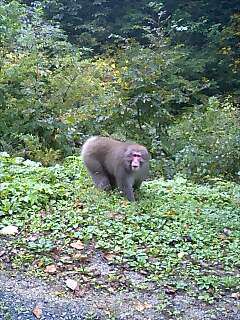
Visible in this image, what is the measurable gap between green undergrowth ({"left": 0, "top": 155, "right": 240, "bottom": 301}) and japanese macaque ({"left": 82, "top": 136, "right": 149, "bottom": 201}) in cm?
17

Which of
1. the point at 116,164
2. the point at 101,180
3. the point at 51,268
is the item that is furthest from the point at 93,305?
the point at 101,180

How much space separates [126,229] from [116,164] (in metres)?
1.27

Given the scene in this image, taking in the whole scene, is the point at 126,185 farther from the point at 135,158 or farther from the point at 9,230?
the point at 9,230

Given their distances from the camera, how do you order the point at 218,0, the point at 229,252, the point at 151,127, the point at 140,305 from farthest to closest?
the point at 218,0 → the point at 151,127 → the point at 229,252 → the point at 140,305

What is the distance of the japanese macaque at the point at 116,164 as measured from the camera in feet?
Answer: 25.9

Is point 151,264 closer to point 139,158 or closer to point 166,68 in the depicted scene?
point 139,158

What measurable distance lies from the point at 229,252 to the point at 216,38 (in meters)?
16.1

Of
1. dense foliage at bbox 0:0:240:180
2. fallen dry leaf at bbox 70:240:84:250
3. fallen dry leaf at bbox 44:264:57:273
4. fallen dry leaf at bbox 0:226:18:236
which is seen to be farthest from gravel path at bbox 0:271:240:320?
dense foliage at bbox 0:0:240:180

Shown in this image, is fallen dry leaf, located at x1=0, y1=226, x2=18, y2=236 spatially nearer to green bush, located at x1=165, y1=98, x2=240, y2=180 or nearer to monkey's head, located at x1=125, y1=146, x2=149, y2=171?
monkey's head, located at x1=125, y1=146, x2=149, y2=171

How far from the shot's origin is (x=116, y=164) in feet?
26.7

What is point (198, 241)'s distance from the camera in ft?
23.2

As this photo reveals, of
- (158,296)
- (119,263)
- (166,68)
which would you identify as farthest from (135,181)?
(166,68)

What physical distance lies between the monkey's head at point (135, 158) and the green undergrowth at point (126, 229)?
17.9 inches

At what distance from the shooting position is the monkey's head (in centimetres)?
782
